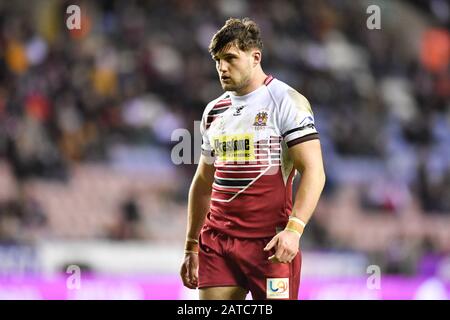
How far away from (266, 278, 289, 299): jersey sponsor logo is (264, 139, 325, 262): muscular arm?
24cm

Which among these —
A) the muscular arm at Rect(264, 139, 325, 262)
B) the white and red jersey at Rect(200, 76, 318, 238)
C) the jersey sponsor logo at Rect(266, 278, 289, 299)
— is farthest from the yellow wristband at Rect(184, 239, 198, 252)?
the muscular arm at Rect(264, 139, 325, 262)

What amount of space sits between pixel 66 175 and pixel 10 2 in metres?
3.32

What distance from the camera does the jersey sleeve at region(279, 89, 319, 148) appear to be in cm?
465

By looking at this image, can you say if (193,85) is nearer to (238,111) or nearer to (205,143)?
(205,143)

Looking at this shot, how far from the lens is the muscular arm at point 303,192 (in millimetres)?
4477

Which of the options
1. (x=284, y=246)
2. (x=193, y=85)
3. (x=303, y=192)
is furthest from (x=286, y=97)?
(x=193, y=85)

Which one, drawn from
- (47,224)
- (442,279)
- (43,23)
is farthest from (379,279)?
(43,23)

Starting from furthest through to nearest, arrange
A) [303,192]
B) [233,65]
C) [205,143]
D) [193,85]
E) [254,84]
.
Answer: [193,85] → [205,143] → [254,84] → [233,65] → [303,192]

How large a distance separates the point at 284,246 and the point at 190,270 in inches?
34.4

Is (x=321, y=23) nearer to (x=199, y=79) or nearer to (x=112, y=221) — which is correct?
(x=199, y=79)

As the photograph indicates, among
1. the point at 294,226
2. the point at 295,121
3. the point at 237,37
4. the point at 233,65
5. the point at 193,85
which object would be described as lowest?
the point at 294,226

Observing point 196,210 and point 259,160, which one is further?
point 196,210

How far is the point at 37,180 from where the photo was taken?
1147 cm

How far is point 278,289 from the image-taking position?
15.5 ft
